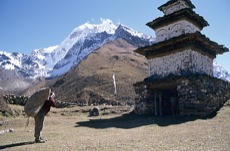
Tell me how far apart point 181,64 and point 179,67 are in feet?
1.08

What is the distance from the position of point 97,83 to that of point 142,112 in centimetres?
4636

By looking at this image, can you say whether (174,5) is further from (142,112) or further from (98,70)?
(98,70)

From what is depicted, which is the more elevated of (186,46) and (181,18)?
(181,18)

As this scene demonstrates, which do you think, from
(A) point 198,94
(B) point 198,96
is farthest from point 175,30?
(B) point 198,96

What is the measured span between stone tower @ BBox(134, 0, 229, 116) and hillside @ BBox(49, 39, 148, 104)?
2804cm

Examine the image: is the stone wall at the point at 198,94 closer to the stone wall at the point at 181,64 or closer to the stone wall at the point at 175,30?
the stone wall at the point at 181,64

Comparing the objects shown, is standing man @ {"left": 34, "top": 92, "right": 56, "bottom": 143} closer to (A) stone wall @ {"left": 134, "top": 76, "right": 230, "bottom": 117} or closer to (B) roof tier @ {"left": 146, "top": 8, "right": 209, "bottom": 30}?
(A) stone wall @ {"left": 134, "top": 76, "right": 230, "bottom": 117}

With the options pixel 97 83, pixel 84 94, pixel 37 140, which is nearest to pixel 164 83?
pixel 37 140

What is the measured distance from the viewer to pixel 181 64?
2377cm

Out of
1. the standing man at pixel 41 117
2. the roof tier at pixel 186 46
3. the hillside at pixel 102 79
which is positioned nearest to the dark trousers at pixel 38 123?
the standing man at pixel 41 117

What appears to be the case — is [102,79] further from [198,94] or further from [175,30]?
[198,94]

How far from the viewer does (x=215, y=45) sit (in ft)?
82.7

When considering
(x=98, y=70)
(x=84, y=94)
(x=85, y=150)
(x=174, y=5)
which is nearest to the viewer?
(x=85, y=150)

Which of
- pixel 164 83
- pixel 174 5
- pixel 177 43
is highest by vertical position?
pixel 174 5
